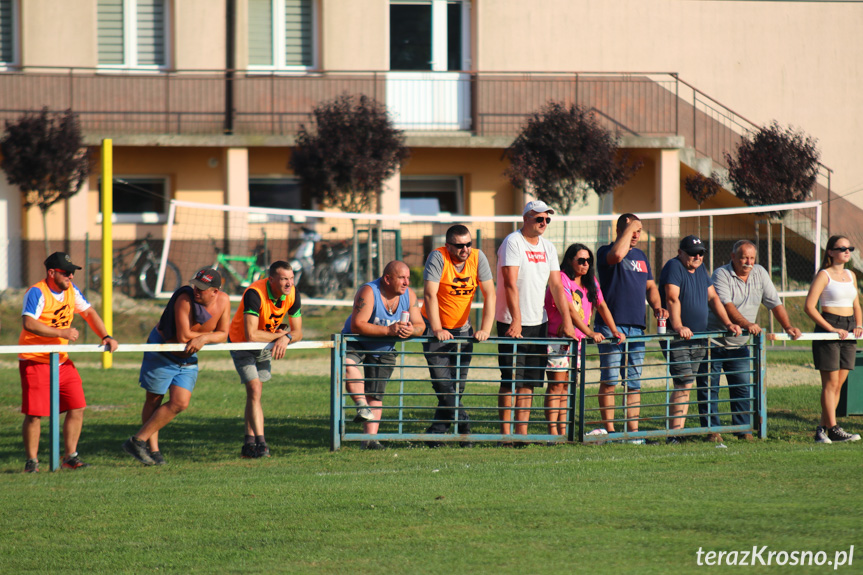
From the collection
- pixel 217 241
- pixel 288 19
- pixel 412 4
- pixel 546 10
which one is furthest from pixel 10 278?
pixel 546 10

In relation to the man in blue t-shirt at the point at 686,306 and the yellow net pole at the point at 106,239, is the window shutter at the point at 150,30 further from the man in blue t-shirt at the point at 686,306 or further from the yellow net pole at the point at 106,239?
the man in blue t-shirt at the point at 686,306

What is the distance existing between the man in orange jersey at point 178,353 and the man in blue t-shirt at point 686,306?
3.91 metres

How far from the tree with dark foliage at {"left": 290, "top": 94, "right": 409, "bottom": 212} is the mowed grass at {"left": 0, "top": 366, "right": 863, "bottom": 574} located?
38.0 ft

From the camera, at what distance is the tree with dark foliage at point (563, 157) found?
786 inches

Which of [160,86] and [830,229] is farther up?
[160,86]

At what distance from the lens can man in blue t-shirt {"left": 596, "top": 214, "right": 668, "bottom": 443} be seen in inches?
353

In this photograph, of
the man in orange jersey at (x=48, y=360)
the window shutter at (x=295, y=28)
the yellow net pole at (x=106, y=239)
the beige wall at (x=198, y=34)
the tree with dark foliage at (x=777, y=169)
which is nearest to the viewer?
the man in orange jersey at (x=48, y=360)

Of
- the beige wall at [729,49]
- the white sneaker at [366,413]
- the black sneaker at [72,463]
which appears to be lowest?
the black sneaker at [72,463]

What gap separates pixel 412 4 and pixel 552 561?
67.0 ft

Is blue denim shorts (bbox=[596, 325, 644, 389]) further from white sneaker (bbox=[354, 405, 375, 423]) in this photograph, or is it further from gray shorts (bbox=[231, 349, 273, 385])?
gray shorts (bbox=[231, 349, 273, 385])

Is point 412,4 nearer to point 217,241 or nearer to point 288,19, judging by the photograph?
point 288,19

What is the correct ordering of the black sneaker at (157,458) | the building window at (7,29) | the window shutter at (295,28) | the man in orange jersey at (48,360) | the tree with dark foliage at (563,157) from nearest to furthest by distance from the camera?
1. the man in orange jersey at (48,360)
2. the black sneaker at (157,458)
3. the tree with dark foliage at (563,157)
4. the building window at (7,29)
5. the window shutter at (295,28)

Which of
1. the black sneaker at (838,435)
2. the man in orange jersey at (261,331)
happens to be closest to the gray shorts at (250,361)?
the man in orange jersey at (261,331)

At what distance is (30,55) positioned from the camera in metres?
22.4
